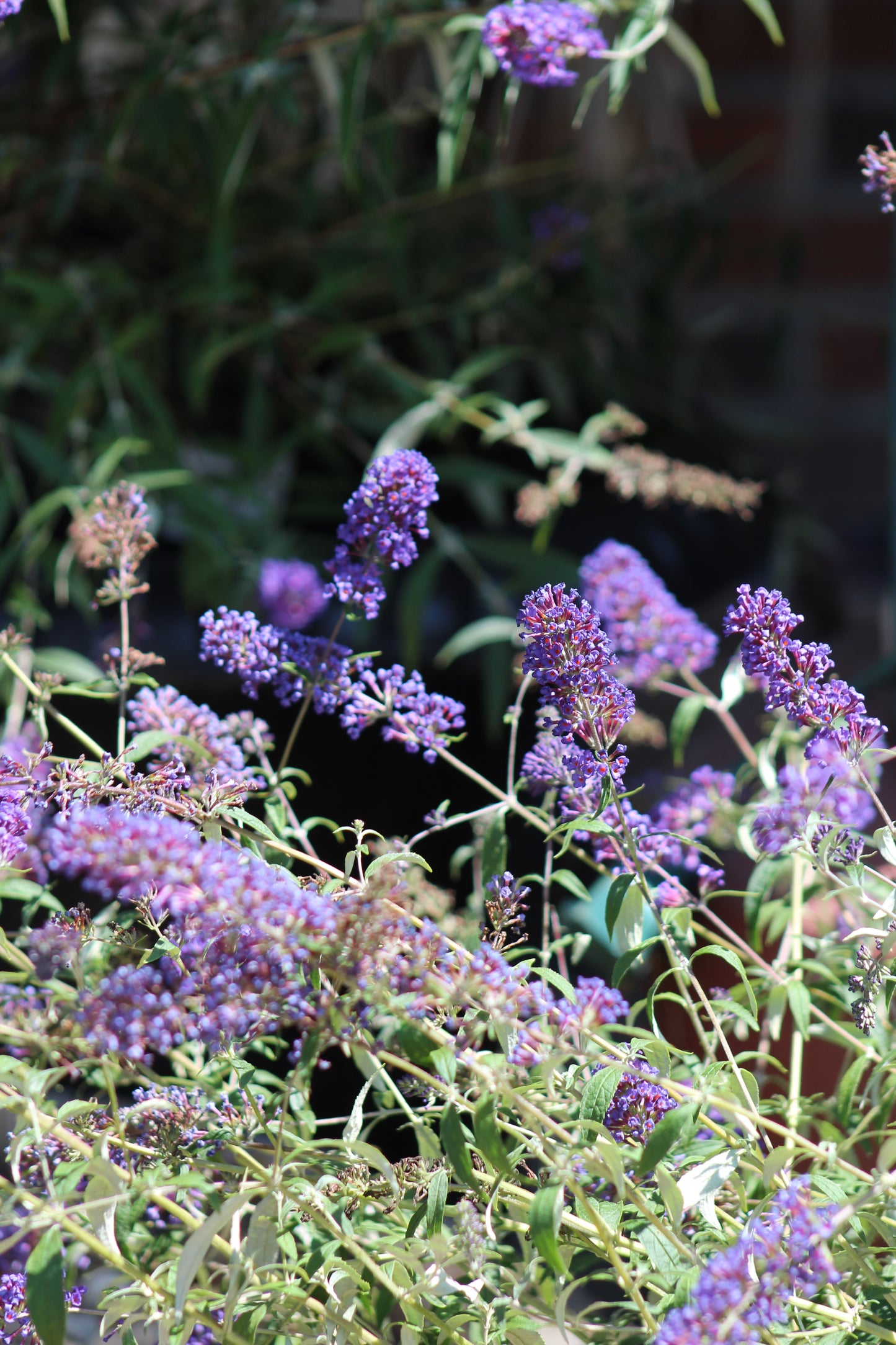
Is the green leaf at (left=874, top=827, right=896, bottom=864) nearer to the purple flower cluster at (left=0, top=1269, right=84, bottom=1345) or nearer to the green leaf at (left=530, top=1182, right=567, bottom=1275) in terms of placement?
the green leaf at (left=530, top=1182, right=567, bottom=1275)

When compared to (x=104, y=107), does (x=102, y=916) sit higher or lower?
lower

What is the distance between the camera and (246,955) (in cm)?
34

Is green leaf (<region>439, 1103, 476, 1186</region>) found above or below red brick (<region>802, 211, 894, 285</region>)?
above

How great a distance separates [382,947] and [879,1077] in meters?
0.19

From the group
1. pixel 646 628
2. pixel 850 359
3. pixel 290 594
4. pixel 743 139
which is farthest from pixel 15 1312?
pixel 743 139

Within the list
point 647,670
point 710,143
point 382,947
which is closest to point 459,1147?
point 382,947

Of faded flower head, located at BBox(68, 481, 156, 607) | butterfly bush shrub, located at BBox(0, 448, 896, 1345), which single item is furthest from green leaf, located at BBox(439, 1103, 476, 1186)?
faded flower head, located at BBox(68, 481, 156, 607)

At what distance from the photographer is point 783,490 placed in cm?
151

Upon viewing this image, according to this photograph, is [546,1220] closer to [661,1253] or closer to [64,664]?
[661,1253]

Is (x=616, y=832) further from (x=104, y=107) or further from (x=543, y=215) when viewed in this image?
(x=104, y=107)

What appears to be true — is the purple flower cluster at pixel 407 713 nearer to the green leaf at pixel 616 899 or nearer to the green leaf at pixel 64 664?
the green leaf at pixel 616 899

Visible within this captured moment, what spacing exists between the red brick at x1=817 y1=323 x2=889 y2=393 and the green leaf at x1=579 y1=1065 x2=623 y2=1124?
Result: 154cm

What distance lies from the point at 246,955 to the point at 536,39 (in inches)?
19.8

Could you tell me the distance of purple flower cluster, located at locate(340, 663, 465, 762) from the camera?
1.51 feet
